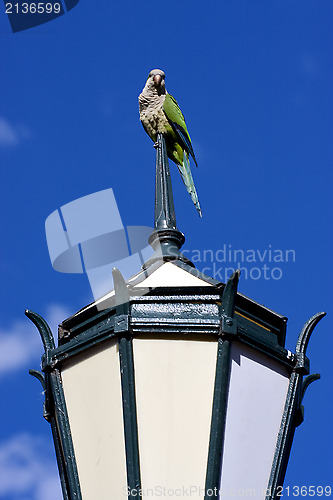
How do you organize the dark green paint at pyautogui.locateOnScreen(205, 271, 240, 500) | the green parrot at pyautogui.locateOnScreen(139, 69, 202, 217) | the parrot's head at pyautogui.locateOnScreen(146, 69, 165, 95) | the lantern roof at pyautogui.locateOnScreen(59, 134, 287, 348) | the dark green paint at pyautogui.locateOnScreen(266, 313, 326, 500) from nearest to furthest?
the dark green paint at pyautogui.locateOnScreen(205, 271, 240, 500), the dark green paint at pyautogui.locateOnScreen(266, 313, 326, 500), the lantern roof at pyautogui.locateOnScreen(59, 134, 287, 348), the green parrot at pyautogui.locateOnScreen(139, 69, 202, 217), the parrot's head at pyautogui.locateOnScreen(146, 69, 165, 95)

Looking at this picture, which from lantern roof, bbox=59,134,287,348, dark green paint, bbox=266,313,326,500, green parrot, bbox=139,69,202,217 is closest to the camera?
dark green paint, bbox=266,313,326,500

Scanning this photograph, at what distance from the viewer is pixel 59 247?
3.78m

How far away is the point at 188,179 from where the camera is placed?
14.7 feet

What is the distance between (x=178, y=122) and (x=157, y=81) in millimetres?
341

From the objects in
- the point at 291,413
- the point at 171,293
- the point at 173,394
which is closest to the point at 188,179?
the point at 171,293

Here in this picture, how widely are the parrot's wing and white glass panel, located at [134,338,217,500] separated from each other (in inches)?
71.4

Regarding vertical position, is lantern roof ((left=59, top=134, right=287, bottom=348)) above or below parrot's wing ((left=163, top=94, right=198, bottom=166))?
below

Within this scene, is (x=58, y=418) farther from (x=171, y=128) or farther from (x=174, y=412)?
(x=171, y=128)

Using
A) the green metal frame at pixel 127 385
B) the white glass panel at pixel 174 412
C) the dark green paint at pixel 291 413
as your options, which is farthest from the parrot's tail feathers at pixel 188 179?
the white glass panel at pixel 174 412

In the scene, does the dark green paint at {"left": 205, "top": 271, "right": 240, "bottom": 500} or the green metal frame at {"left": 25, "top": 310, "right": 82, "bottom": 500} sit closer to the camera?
the dark green paint at {"left": 205, "top": 271, "right": 240, "bottom": 500}

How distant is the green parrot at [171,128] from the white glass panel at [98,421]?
171 cm

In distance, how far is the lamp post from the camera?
2666 mm

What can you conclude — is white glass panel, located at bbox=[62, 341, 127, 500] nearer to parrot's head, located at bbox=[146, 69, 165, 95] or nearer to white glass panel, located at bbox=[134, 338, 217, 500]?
white glass panel, located at bbox=[134, 338, 217, 500]

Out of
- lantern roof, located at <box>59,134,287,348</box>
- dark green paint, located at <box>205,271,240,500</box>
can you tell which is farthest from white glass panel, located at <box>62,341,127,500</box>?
dark green paint, located at <box>205,271,240,500</box>
